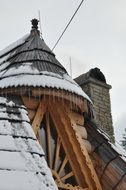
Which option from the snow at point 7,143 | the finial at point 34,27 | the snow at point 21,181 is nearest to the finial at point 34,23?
the finial at point 34,27

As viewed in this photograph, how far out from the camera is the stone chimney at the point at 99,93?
836cm

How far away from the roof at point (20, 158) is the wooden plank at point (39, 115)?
169 centimetres

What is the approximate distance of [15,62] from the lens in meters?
6.14

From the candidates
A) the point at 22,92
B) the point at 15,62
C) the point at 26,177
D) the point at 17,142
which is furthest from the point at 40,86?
the point at 26,177

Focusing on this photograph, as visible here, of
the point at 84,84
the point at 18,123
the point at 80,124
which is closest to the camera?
the point at 18,123

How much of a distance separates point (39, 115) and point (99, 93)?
3.08 meters

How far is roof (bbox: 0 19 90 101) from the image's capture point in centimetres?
554

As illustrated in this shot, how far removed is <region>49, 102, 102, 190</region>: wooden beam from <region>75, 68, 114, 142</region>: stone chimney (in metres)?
2.39

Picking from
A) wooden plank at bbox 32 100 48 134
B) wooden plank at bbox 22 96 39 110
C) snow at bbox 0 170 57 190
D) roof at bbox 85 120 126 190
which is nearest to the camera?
snow at bbox 0 170 57 190

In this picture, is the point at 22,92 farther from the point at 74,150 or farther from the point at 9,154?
the point at 9,154

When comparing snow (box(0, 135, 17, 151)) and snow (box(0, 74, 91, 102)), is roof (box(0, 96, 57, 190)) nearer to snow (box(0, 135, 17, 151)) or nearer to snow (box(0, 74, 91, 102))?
snow (box(0, 135, 17, 151))

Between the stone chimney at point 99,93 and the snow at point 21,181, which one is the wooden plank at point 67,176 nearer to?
the stone chimney at point 99,93

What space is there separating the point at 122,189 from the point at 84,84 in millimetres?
2976

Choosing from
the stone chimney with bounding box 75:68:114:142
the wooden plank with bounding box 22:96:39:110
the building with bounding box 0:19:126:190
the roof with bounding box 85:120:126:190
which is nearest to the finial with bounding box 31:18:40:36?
→ the building with bounding box 0:19:126:190
